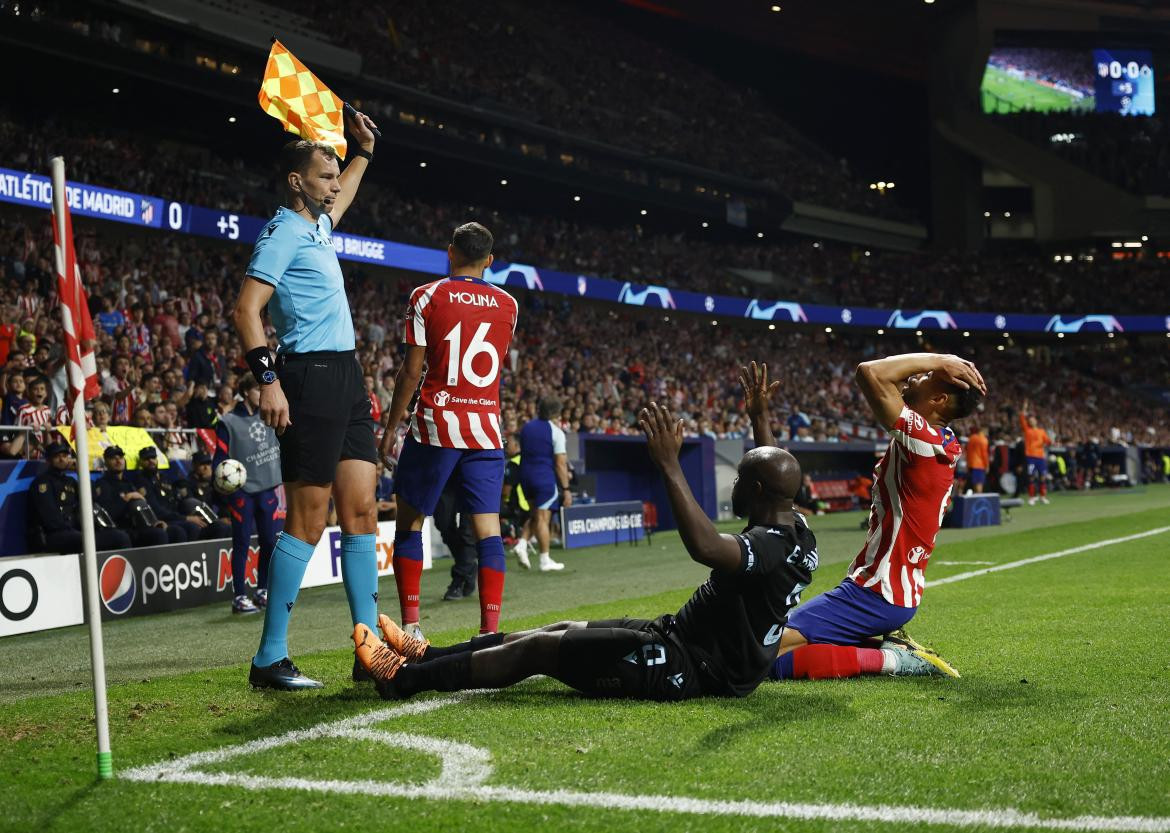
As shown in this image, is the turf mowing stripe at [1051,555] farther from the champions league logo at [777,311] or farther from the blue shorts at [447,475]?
the champions league logo at [777,311]

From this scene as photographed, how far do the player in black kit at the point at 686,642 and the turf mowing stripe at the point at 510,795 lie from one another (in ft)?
1.64

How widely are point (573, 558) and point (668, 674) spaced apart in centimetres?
1009

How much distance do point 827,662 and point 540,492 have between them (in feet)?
26.6

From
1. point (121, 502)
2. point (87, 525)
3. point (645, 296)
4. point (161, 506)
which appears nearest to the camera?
point (87, 525)

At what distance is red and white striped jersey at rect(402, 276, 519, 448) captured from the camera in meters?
5.71

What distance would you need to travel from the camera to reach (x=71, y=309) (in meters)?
3.45

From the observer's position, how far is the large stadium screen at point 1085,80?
172 feet

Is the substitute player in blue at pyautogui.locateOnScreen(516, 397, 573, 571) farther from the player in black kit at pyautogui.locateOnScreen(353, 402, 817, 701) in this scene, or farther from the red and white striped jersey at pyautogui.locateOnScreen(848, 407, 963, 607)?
the player in black kit at pyautogui.locateOnScreen(353, 402, 817, 701)

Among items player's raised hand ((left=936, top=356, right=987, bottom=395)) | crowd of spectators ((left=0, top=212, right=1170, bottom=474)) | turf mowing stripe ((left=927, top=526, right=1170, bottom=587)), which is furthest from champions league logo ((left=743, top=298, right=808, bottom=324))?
player's raised hand ((left=936, top=356, right=987, bottom=395))

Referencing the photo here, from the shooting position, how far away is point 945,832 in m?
2.73

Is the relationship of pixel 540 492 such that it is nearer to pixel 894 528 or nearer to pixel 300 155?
pixel 894 528

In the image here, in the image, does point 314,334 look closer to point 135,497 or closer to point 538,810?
point 538,810

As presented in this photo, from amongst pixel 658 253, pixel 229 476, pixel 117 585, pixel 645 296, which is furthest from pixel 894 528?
pixel 658 253

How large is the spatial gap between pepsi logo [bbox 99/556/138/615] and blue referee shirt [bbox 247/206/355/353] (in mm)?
4784
